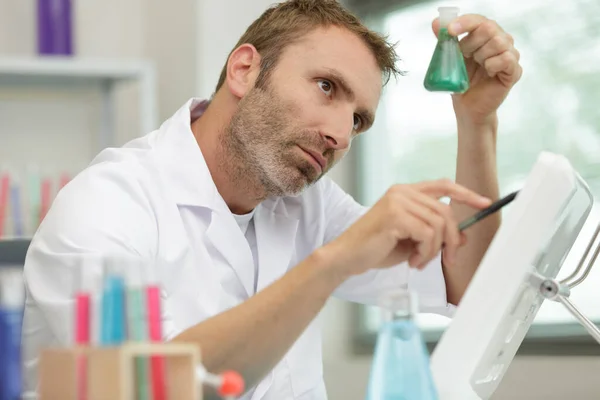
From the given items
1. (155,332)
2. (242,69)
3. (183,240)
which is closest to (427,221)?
(155,332)

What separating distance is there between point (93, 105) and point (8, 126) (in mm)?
286

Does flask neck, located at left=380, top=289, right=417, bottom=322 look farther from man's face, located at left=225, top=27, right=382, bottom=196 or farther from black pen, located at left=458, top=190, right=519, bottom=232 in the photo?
man's face, located at left=225, top=27, right=382, bottom=196

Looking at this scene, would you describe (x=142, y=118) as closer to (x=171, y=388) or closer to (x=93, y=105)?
(x=93, y=105)

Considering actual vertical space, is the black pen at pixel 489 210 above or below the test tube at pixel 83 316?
above

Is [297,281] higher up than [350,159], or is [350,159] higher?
[297,281]

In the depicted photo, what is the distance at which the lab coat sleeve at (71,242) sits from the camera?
1.18 m

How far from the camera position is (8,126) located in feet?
8.97

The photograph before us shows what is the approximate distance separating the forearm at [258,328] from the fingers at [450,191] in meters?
0.17

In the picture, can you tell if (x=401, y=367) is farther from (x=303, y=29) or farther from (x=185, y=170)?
(x=303, y=29)

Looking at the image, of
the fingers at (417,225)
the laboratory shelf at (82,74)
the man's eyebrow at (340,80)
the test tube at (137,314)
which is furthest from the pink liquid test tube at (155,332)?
the laboratory shelf at (82,74)

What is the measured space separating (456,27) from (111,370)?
32.0 inches

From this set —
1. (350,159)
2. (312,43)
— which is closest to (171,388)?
(312,43)

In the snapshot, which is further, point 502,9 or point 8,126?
point 8,126

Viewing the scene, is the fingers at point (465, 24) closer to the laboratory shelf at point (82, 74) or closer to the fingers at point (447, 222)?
the fingers at point (447, 222)
